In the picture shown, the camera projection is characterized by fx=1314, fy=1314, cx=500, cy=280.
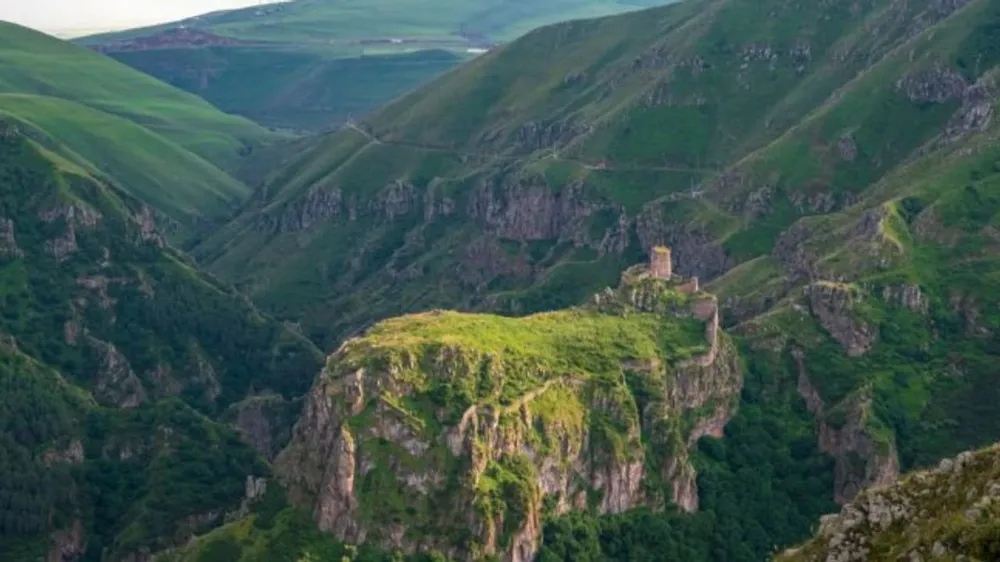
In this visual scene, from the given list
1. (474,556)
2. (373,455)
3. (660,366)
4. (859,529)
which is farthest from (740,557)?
(859,529)

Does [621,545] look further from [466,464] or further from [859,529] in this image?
[859,529]

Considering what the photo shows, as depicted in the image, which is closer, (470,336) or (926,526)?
(926,526)

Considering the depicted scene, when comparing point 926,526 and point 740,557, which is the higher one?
point 926,526

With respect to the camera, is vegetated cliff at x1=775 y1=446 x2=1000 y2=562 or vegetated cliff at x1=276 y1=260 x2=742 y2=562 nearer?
vegetated cliff at x1=775 y1=446 x2=1000 y2=562

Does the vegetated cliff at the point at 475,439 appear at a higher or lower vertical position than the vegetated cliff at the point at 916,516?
lower

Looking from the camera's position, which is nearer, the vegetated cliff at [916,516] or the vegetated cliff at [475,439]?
the vegetated cliff at [916,516]
